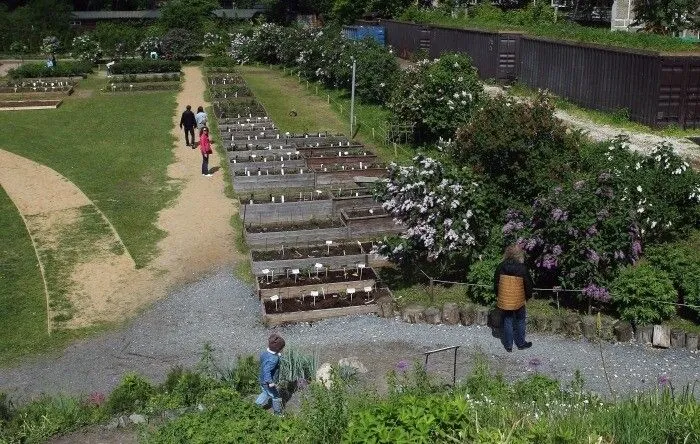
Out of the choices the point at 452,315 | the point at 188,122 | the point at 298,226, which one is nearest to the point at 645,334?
the point at 452,315

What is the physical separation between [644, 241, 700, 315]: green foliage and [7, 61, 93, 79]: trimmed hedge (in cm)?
3398

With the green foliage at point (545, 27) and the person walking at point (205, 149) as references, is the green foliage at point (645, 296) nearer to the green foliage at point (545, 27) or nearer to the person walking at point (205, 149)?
the green foliage at point (545, 27)

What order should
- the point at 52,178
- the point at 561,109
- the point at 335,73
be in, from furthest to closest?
the point at 335,73, the point at 561,109, the point at 52,178

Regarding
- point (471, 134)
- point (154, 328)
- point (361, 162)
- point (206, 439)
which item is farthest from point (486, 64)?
point (206, 439)

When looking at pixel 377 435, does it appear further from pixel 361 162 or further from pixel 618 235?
pixel 361 162

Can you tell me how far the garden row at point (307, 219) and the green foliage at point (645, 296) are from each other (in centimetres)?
377

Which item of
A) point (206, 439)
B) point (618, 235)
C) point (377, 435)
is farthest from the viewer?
point (618, 235)

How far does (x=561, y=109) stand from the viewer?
2286 centimetres

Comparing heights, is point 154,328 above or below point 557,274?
below

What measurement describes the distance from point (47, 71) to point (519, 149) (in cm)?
3152

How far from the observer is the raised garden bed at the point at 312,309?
40.2 ft

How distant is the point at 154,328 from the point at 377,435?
7130 millimetres

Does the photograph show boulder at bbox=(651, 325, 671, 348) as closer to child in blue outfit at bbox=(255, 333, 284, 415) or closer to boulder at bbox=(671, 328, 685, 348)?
boulder at bbox=(671, 328, 685, 348)

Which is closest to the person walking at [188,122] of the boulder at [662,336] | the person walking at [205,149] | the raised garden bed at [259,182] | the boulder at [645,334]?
the person walking at [205,149]
